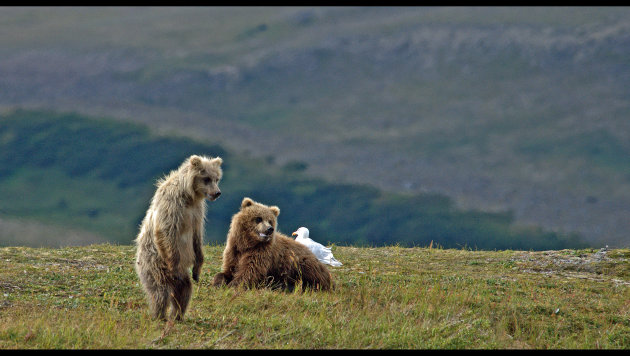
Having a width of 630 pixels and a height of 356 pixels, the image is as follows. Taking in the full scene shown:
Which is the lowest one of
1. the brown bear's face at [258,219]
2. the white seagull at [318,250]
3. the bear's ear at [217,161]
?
the white seagull at [318,250]

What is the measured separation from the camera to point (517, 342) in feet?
33.0

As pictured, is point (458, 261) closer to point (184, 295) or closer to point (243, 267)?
point (243, 267)

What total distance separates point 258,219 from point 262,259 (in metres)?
0.78

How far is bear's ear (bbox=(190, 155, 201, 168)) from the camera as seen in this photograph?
8.64m

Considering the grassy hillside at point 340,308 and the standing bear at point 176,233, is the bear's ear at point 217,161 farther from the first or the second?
the grassy hillside at point 340,308

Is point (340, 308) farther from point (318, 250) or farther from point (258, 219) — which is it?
point (318, 250)

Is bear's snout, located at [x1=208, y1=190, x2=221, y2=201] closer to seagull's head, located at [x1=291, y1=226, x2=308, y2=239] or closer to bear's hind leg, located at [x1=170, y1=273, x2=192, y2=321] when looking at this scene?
bear's hind leg, located at [x1=170, y1=273, x2=192, y2=321]

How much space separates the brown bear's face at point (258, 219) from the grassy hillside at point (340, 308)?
1156mm

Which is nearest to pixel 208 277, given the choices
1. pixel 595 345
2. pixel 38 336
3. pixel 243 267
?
pixel 243 267

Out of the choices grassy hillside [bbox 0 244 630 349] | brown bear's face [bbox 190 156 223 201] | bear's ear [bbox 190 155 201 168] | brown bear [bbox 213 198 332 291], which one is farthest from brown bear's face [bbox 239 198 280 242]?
bear's ear [bbox 190 155 201 168]

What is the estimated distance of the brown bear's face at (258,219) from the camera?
38.5 ft

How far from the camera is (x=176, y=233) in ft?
28.4

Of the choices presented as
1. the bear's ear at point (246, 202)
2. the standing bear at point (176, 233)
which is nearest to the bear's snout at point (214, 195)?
the standing bear at point (176, 233)

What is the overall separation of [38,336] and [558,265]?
1333cm
